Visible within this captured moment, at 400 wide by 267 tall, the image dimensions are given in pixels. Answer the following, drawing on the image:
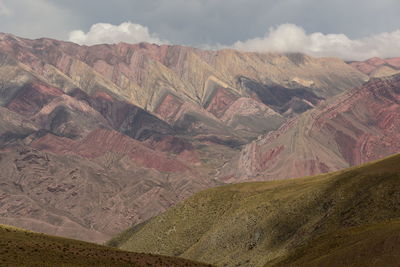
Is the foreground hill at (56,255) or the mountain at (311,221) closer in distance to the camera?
the foreground hill at (56,255)

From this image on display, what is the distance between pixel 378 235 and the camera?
287 ft

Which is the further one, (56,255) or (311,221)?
(311,221)

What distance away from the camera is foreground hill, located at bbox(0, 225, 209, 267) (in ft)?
260

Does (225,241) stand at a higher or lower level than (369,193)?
lower

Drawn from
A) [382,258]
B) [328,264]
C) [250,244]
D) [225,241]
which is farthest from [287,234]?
[382,258]

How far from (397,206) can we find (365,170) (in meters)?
33.1

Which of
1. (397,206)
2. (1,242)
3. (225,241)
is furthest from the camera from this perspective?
(225,241)

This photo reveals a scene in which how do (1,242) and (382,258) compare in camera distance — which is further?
(1,242)

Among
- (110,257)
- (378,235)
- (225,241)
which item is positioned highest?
(378,235)

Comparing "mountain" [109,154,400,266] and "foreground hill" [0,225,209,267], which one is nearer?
"foreground hill" [0,225,209,267]

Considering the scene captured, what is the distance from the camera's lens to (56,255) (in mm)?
84500

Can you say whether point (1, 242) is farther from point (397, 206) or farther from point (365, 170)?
point (365, 170)

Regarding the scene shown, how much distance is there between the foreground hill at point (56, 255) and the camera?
260ft

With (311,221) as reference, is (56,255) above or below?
above
